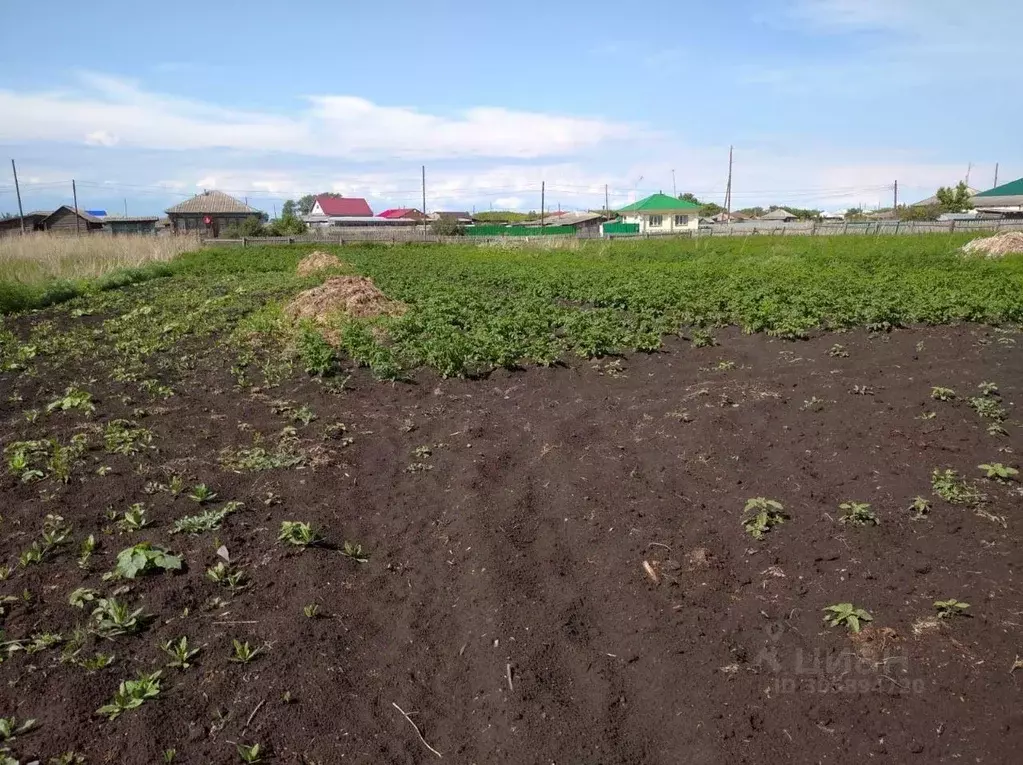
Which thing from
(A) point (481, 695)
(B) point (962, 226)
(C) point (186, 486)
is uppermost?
(B) point (962, 226)

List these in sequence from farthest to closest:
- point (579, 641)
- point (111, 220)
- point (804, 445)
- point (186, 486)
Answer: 1. point (111, 220)
2. point (804, 445)
3. point (186, 486)
4. point (579, 641)

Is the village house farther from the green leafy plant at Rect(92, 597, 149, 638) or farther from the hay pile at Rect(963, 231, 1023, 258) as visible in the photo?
the green leafy plant at Rect(92, 597, 149, 638)

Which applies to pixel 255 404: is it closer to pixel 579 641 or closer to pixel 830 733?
pixel 579 641

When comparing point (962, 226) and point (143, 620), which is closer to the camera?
point (143, 620)

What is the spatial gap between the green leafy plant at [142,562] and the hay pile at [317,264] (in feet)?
57.8

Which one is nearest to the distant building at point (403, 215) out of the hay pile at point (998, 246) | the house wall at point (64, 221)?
the house wall at point (64, 221)

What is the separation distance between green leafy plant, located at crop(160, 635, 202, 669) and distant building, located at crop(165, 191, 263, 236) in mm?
61475

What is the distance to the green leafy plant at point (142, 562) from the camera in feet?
13.2

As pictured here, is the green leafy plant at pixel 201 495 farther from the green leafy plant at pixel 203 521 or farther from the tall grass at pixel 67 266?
the tall grass at pixel 67 266

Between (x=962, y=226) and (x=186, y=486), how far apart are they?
42830 mm

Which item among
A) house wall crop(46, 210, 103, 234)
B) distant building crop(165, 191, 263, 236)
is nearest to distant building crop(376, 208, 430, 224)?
distant building crop(165, 191, 263, 236)

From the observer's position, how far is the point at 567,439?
6145 millimetres

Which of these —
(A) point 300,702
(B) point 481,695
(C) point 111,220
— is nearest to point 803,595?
(B) point 481,695

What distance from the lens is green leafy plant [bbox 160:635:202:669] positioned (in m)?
3.38
